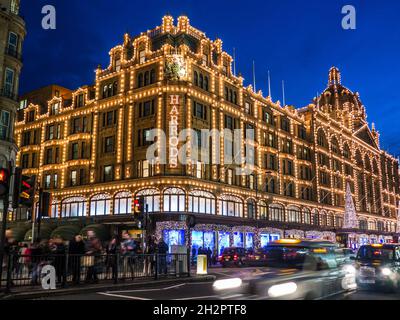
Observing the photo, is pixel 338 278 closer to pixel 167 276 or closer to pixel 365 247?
pixel 365 247

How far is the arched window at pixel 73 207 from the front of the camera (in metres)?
49.1

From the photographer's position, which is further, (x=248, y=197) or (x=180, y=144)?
(x=248, y=197)

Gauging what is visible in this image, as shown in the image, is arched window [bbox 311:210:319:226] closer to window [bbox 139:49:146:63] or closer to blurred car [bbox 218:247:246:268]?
blurred car [bbox 218:247:246:268]

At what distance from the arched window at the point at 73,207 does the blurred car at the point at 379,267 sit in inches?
1459

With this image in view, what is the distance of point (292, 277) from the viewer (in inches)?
409

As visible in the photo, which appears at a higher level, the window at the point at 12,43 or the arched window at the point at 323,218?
the window at the point at 12,43

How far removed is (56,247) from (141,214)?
4752mm

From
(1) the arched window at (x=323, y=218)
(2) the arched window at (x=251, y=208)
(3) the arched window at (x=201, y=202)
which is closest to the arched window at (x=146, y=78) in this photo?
(3) the arched window at (x=201, y=202)

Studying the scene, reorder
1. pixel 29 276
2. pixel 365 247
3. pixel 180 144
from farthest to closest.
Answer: pixel 180 144 → pixel 365 247 → pixel 29 276

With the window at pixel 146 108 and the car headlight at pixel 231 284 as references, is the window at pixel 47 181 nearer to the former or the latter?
the window at pixel 146 108

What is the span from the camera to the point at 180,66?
147 feet

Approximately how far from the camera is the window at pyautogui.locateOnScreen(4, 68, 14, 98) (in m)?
35.2

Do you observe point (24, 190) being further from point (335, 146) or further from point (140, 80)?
point (335, 146)
